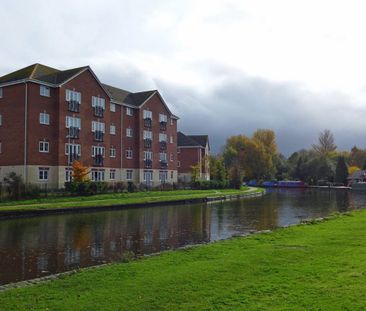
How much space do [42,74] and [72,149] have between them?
355 inches

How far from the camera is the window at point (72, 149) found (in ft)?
166

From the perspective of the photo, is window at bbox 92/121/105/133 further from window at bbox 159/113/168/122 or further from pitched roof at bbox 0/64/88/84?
window at bbox 159/113/168/122

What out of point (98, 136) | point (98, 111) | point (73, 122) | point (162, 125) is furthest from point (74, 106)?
point (162, 125)

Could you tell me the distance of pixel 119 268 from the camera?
1134cm

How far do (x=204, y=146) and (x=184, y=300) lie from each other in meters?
84.3

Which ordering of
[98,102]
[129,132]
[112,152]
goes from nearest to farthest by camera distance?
[98,102]
[112,152]
[129,132]

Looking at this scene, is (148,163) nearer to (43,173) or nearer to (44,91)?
(43,173)

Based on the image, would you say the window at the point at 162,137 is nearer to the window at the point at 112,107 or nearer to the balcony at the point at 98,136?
the window at the point at 112,107

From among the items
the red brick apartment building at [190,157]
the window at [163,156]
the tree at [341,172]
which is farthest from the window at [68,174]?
the tree at [341,172]

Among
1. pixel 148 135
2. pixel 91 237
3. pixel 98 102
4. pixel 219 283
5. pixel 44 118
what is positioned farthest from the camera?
pixel 148 135

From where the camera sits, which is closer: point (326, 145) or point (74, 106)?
point (74, 106)

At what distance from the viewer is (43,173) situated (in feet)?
157

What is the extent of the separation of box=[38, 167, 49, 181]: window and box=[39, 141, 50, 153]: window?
1954 mm

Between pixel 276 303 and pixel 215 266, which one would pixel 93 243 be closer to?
pixel 215 266
